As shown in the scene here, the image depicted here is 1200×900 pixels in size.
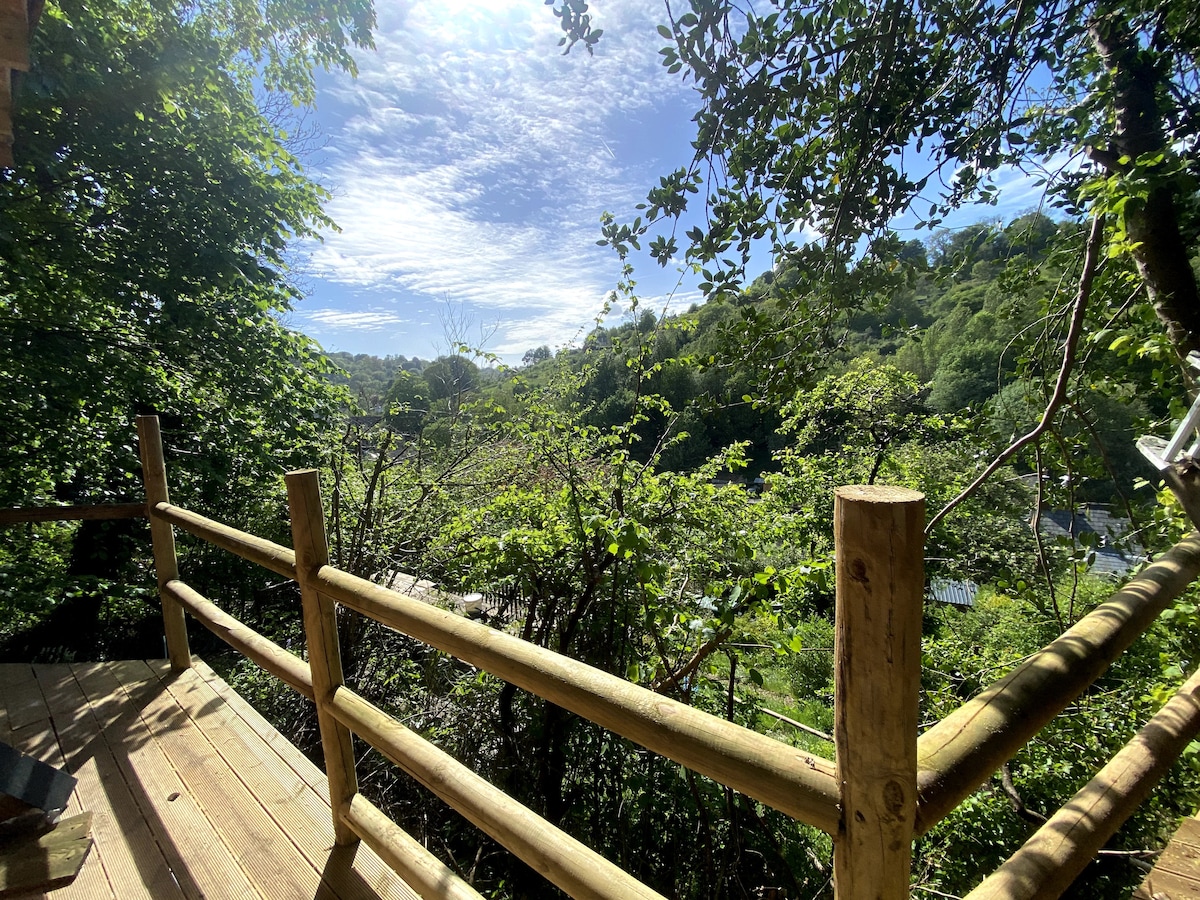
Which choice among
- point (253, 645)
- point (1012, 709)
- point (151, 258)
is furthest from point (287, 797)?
point (151, 258)

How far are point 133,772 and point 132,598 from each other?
5174 mm

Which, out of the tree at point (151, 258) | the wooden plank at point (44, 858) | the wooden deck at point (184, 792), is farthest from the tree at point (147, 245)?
the wooden plank at point (44, 858)

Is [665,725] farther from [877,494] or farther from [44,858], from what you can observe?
[44,858]

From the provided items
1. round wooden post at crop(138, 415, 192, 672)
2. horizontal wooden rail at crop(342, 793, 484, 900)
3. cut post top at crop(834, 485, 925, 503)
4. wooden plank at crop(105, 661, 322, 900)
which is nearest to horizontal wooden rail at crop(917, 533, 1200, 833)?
cut post top at crop(834, 485, 925, 503)

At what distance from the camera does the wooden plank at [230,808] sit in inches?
57.8

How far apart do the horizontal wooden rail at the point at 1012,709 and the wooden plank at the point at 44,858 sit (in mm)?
1604

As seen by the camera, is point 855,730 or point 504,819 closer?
point 855,730

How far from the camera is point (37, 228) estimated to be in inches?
154

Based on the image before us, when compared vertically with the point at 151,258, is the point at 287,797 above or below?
below

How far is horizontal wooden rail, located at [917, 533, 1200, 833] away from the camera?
68cm

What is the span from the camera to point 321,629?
60.3 inches

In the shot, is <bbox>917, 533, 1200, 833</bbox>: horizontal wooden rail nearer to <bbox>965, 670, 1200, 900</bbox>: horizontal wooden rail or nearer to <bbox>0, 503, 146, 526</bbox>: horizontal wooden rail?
<bbox>965, 670, 1200, 900</bbox>: horizontal wooden rail

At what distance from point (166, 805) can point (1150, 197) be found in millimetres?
4167

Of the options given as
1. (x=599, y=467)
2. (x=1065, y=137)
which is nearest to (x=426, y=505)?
(x=599, y=467)
